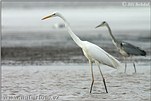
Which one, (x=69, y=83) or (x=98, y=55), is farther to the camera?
(x=69, y=83)

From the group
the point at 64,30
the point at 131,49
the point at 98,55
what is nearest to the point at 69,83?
the point at 98,55

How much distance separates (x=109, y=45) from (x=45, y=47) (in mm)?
2101

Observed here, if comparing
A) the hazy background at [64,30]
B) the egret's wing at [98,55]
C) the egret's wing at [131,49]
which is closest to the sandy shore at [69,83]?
the egret's wing at [131,49]

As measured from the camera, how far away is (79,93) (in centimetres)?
768

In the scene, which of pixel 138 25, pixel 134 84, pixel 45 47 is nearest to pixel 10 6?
pixel 138 25

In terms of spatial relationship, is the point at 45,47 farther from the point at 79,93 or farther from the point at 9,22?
the point at 9,22

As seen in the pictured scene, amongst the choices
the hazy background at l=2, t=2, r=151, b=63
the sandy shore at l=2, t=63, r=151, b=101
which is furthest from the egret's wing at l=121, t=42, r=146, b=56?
the hazy background at l=2, t=2, r=151, b=63

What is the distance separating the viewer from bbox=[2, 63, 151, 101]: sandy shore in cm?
746

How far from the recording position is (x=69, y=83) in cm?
853

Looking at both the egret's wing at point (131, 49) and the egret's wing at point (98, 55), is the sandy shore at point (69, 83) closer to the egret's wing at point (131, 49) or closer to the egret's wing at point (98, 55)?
the egret's wing at point (131, 49)

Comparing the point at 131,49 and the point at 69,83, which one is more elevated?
the point at 131,49

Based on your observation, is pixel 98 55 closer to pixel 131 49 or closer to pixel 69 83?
pixel 69 83

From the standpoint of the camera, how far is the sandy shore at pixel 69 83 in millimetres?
7457

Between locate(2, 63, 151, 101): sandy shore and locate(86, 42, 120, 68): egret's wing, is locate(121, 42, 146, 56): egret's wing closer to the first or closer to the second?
locate(2, 63, 151, 101): sandy shore
